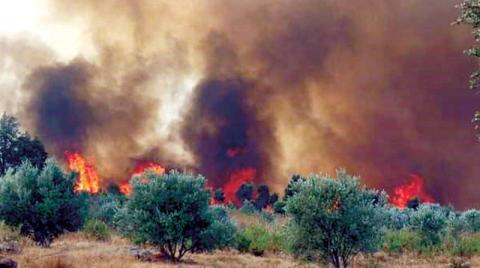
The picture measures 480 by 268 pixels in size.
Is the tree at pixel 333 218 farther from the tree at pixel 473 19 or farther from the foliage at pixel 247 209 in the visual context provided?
the foliage at pixel 247 209

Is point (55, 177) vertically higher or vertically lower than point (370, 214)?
higher

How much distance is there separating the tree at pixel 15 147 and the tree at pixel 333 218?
58.2 metres

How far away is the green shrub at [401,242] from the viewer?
5081 cm

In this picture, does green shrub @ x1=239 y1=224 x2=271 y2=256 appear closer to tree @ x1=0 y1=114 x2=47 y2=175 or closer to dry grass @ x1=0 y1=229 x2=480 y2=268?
dry grass @ x1=0 y1=229 x2=480 y2=268

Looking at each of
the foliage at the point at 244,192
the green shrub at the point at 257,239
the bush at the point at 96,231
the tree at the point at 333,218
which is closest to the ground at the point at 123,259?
the bush at the point at 96,231

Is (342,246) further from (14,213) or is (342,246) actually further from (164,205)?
(14,213)

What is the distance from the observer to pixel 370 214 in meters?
32.7

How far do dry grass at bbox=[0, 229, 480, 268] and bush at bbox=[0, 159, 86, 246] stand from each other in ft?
5.57

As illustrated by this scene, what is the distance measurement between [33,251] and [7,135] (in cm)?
5356

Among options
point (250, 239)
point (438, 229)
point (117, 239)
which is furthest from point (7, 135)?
point (438, 229)

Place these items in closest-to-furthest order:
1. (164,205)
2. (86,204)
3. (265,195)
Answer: (164,205)
(86,204)
(265,195)

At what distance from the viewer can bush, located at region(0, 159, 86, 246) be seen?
40.9 meters

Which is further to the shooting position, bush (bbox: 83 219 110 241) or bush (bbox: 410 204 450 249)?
bush (bbox: 410 204 450 249)

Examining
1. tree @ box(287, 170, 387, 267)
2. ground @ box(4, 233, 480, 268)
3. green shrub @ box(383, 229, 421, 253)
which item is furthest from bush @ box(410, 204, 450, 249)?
tree @ box(287, 170, 387, 267)
